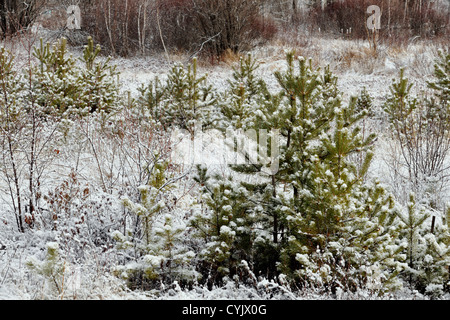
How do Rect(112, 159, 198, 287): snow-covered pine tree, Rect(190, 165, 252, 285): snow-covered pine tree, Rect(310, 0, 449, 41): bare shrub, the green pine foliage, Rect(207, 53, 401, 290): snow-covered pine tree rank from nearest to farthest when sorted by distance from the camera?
Rect(207, 53, 401, 290): snow-covered pine tree, Rect(112, 159, 198, 287): snow-covered pine tree, Rect(190, 165, 252, 285): snow-covered pine tree, the green pine foliage, Rect(310, 0, 449, 41): bare shrub

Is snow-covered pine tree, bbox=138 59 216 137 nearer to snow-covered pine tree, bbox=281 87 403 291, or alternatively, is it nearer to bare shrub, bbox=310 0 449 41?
snow-covered pine tree, bbox=281 87 403 291

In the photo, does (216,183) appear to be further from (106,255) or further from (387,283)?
(387,283)

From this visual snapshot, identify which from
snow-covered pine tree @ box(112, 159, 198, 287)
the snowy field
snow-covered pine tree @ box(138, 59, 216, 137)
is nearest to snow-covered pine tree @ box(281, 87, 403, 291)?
the snowy field

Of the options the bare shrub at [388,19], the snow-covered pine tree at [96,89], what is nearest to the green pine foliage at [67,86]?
the snow-covered pine tree at [96,89]

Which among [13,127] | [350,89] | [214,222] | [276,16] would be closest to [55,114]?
[13,127]

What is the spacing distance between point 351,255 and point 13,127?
14.6ft

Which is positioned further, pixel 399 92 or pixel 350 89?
pixel 350 89

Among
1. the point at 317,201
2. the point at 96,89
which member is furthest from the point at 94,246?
the point at 96,89

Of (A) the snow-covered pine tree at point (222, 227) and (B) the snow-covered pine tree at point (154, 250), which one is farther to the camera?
(A) the snow-covered pine tree at point (222, 227)

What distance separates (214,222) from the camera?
3.28 metres

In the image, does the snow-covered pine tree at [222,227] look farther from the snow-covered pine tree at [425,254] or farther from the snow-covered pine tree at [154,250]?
the snow-covered pine tree at [425,254]

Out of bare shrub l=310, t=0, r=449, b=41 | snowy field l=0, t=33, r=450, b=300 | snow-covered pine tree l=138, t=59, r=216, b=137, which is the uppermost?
bare shrub l=310, t=0, r=449, b=41

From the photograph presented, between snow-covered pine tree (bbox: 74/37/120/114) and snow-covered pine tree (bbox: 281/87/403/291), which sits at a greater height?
snow-covered pine tree (bbox: 74/37/120/114)
